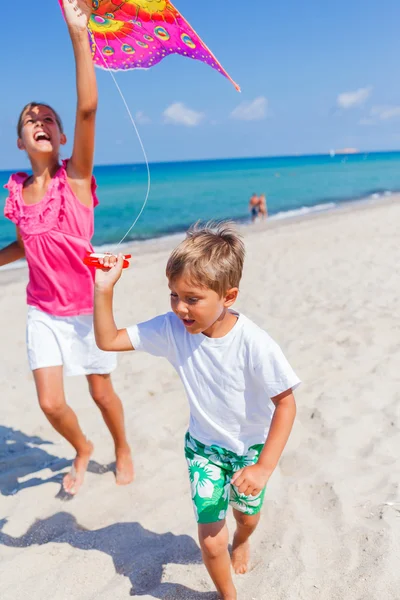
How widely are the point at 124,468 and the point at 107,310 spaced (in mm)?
1635

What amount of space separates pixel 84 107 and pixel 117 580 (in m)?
2.29

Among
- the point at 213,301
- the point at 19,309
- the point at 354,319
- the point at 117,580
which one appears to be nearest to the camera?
the point at 213,301

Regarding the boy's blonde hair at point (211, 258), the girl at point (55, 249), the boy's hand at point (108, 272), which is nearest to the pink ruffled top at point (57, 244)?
the girl at point (55, 249)

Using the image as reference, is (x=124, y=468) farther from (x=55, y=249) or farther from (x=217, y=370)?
(x=217, y=370)

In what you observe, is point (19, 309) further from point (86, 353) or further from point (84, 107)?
point (84, 107)

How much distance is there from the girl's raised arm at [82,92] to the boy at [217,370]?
98cm

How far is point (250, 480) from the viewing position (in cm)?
201

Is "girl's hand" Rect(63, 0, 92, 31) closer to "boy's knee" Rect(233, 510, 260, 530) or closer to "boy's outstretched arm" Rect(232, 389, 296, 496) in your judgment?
"boy's outstretched arm" Rect(232, 389, 296, 496)

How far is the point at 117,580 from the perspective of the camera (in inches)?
103

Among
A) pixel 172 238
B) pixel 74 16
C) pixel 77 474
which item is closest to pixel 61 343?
pixel 77 474

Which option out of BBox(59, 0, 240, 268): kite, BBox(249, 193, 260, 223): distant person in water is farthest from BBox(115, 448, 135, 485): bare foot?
BBox(249, 193, 260, 223): distant person in water

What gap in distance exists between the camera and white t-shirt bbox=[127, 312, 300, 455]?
2.18 metres

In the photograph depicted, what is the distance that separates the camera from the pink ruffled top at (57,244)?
120 inches

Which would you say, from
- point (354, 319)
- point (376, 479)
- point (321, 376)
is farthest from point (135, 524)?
point (354, 319)
